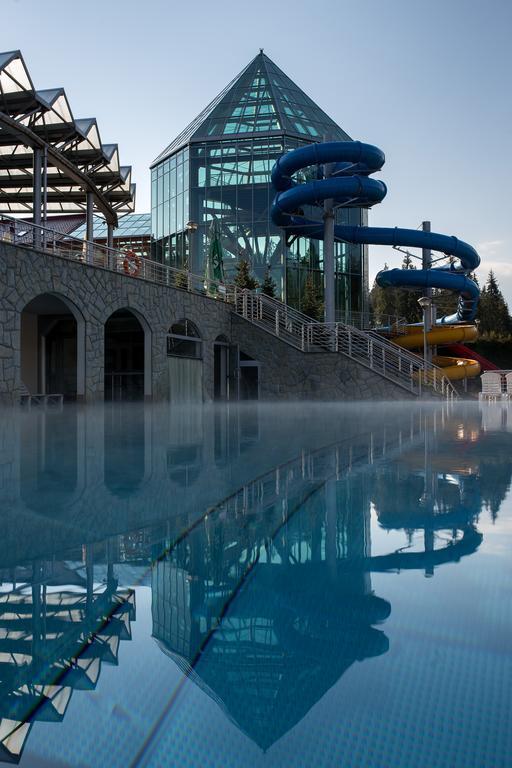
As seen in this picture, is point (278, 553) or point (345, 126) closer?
point (278, 553)

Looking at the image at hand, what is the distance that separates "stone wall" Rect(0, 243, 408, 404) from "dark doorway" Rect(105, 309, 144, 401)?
2029mm

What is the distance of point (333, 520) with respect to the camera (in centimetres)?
387

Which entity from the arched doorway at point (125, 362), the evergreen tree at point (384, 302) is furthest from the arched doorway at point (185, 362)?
the evergreen tree at point (384, 302)

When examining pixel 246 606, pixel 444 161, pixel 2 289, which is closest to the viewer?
pixel 246 606

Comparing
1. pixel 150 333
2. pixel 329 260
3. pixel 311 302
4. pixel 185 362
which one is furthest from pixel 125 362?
pixel 311 302

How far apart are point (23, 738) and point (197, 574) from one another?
1335mm

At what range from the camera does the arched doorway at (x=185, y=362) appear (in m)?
21.9

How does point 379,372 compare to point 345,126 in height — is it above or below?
below

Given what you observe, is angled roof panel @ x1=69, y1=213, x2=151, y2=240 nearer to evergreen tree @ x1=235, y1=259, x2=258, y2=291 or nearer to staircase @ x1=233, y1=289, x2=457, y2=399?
evergreen tree @ x1=235, y1=259, x2=258, y2=291

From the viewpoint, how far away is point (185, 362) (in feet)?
74.5

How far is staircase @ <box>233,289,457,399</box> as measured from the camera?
22797 millimetres

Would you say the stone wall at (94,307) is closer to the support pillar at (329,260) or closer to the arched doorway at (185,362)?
the arched doorway at (185,362)

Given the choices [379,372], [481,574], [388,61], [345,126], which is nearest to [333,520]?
[481,574]

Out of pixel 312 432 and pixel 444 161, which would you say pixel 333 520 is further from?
pixel 444 161
